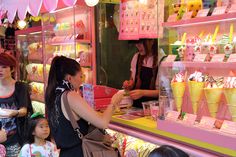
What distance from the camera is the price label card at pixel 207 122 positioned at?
228 cm

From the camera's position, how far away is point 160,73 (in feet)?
9.29

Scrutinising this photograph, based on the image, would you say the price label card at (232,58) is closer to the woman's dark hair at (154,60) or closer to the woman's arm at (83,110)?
the woman's arm at (83,110)

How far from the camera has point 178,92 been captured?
2.58 m

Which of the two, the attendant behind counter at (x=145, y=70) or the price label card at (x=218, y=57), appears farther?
the attendant behind counter at (x=145, y=70)

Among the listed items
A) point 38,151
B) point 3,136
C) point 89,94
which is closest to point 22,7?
point 89,94

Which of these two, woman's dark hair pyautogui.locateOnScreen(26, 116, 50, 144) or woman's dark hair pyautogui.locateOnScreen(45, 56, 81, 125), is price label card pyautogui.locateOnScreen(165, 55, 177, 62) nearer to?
woman's dark hair pyautogui.locateOnScreen(45, 56, 81, 125)

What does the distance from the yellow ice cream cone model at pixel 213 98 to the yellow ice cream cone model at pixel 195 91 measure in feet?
0.29

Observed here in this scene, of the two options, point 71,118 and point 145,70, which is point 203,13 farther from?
point 145,70

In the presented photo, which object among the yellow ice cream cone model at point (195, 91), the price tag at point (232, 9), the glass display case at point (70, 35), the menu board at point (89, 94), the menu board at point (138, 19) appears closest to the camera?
the price tag at point (232, 9)

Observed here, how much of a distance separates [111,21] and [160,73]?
2.31 m

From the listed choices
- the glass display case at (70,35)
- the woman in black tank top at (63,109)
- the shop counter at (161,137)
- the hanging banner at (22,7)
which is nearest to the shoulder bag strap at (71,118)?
the woman in black tank top at (63,109)

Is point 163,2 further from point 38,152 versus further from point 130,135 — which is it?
point 38,152

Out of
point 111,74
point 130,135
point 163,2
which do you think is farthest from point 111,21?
point 130,135

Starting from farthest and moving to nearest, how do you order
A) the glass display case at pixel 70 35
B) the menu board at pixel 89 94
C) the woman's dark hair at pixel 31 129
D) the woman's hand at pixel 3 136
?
the glass display case at pixel 70 35 < the menu board at pixel 89 94 < the woman's dark hair at pixel 31 129 < the woman's hand at pixel 3 136
